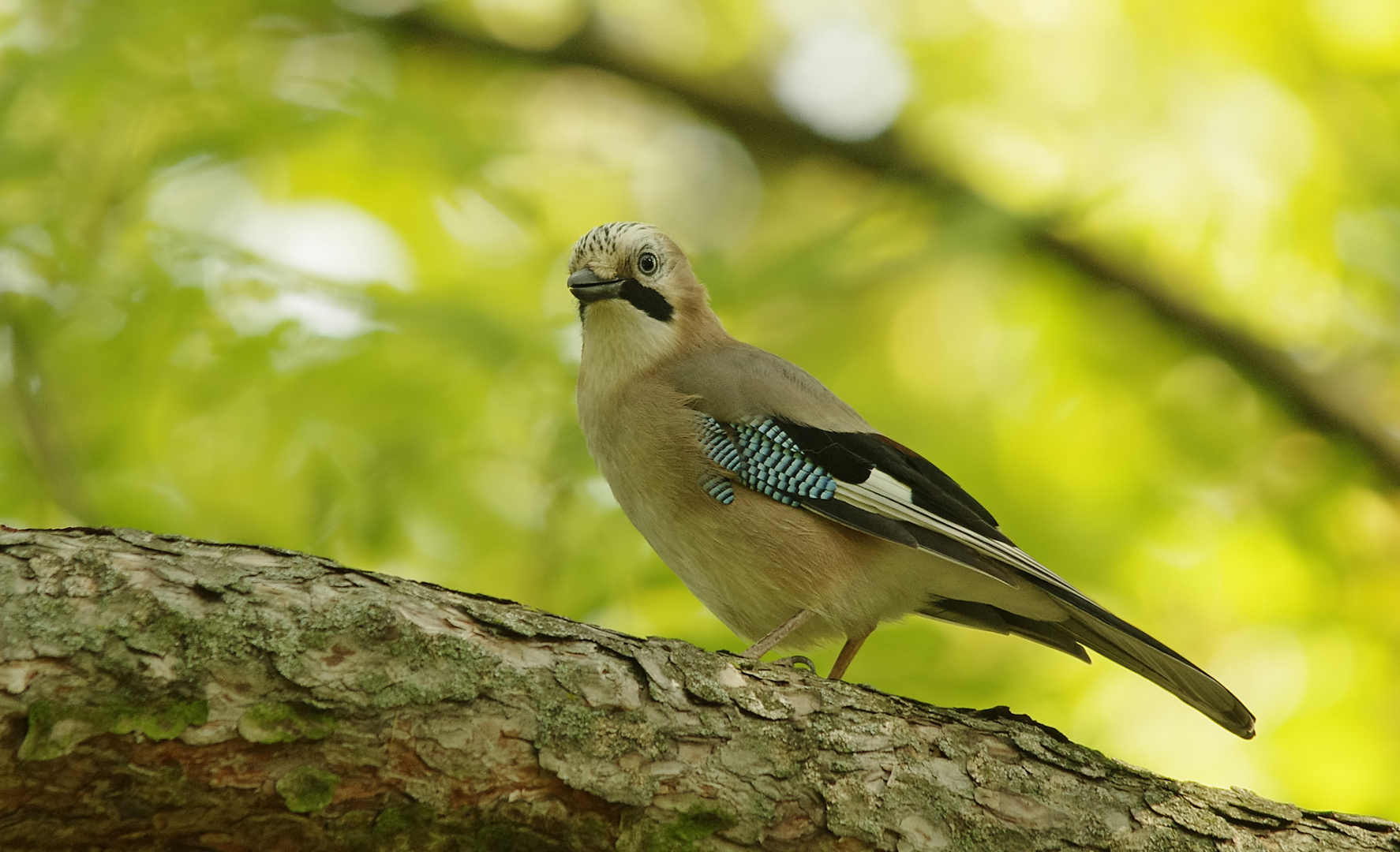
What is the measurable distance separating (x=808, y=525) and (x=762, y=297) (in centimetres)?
150

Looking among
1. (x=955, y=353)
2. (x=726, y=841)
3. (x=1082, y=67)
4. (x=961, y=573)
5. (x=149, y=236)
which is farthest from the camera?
(x=955, y=353)

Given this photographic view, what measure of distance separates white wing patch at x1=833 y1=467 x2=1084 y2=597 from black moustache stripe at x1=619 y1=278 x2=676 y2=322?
4.31 ft

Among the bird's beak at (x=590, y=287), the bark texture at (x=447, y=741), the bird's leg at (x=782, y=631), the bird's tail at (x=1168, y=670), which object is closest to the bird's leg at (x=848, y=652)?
the bird's leg at (x=782, y=631)

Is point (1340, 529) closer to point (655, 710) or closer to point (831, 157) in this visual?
point (831, 157)

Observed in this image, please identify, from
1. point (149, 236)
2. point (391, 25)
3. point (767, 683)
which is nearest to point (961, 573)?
point (767, 683)

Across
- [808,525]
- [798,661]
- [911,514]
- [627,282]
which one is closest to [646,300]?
[627,282]

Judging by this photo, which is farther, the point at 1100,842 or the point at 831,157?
the point at 831,157

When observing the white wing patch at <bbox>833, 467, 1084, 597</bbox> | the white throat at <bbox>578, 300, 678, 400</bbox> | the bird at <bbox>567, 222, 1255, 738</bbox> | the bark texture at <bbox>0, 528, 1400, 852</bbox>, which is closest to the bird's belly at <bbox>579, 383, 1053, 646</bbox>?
the bird at <bbox>567, 222, 1255, 738</bbox>

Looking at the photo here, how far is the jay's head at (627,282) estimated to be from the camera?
17.7ft

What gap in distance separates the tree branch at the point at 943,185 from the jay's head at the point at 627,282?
2084mm

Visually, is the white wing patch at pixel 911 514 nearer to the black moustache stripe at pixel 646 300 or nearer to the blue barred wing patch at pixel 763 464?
the blue barred wing patch at pixel 763 464

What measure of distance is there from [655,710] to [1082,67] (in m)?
6.54

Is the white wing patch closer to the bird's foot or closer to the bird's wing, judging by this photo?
the bird's wing

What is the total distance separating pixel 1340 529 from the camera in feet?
24.8
